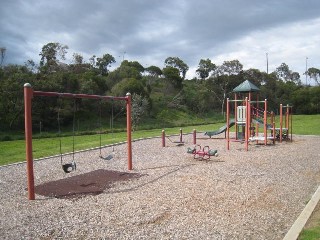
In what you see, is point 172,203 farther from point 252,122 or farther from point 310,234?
point 252,122

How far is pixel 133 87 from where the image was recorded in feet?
119

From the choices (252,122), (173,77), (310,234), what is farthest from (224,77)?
(310,234)

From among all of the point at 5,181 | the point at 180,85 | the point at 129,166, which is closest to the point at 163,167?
the point at 129,166

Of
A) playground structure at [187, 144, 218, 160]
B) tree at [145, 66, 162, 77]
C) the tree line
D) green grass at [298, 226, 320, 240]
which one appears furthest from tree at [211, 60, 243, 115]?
green grass at [298, 226, 320, 240]

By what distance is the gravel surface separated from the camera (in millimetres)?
4902

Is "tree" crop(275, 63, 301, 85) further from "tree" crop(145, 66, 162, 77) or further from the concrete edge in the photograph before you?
the concrete edge

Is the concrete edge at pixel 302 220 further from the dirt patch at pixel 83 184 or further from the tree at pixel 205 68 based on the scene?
the tree at pixel 205 68

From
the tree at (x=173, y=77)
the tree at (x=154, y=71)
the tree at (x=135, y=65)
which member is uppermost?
the tree at (x=135, y=65)

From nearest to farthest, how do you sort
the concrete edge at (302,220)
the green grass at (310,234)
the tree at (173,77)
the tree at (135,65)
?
the green grass at (310,234) < the concrete edge at (302,220) < the tree at (173,77) < the tree at (135,65)

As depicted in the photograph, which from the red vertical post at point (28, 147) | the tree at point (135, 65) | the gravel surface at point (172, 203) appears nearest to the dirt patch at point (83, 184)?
the gravel surface at point (172, 203)

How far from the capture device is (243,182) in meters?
7.91

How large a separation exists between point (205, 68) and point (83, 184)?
58415 millimetres

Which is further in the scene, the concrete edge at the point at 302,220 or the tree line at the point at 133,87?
the tree line at the point at 133,87

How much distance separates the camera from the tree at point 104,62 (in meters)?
55.1
